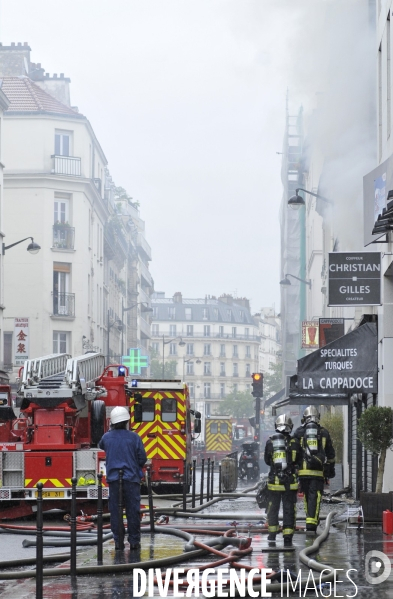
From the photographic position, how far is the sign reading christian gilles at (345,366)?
19.3 m

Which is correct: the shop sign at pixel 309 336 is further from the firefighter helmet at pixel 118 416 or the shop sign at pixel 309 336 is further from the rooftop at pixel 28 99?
the firefighter helmet at pixel 118 416

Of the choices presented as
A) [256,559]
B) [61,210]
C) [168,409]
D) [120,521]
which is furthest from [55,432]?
[61,210]

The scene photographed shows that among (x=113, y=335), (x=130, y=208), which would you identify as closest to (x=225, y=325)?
(x=130, y=208)

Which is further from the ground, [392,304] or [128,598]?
[392,304]

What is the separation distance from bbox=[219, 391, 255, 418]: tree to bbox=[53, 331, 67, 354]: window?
3366 inches

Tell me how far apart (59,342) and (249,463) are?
16.1 meters

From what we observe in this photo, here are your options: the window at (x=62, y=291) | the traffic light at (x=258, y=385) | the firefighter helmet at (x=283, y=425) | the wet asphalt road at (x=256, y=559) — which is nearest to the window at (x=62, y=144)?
the window at (x=62, y=291)

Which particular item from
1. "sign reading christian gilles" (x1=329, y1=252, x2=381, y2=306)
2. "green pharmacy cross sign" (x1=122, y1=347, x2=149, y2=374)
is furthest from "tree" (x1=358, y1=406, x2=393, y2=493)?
"green pharmacy cross sign" (x1=122, y1=347, x2=149, y2=374)

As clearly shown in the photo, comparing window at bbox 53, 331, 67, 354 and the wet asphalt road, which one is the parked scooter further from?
the wet asphalt road

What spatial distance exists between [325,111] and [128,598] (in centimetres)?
1851

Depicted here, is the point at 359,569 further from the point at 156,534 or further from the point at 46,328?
the point at 46,328

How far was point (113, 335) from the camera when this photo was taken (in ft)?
248

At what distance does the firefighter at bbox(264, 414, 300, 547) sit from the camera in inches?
555

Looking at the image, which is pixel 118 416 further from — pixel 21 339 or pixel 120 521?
pixel 21 339
